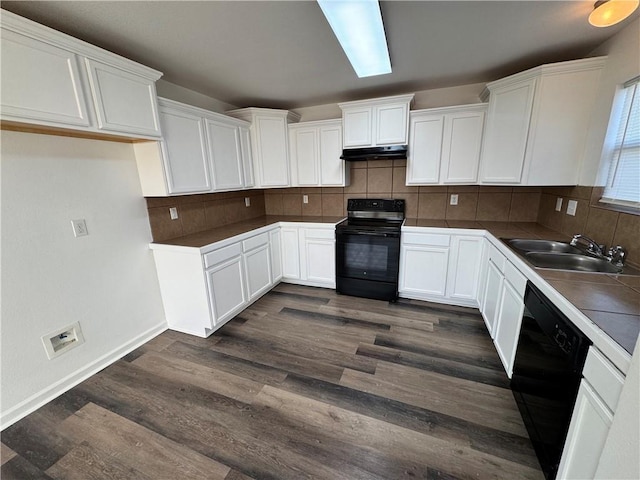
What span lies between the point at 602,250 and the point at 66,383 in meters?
3.88

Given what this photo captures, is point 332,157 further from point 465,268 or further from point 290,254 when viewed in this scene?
point 465,268

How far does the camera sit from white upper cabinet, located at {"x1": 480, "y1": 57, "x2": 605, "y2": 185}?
2.03m

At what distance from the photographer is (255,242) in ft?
9.55

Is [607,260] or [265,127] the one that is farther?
[265,127]

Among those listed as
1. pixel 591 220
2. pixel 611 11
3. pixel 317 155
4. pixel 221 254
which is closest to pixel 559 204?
pixel 591 220

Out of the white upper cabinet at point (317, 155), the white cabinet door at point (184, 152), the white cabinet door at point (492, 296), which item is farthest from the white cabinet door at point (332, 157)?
the white cabinet door at point (492, 296)

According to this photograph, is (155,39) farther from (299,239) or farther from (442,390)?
(442,390)

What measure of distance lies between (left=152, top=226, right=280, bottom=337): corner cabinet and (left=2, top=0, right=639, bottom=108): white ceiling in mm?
1557

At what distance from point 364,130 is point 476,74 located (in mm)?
1193

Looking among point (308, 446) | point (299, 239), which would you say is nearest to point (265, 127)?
point (299, 239)

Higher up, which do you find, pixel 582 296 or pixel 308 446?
pixel 582 296

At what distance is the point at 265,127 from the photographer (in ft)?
10.4

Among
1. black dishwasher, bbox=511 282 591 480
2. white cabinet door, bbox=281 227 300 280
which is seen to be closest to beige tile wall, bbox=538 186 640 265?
black dishwasher, bbox=511 282 591 480

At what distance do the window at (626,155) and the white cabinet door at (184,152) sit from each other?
3.29 m
